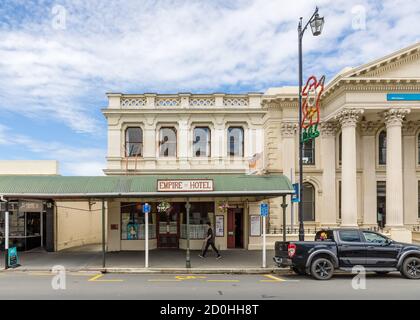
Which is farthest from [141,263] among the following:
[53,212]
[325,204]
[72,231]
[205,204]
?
[325,204]

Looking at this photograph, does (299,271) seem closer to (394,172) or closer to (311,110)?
(311,110)

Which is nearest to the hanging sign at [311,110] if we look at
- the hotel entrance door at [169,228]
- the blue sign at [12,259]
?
the hotel entrance door at [169,228]

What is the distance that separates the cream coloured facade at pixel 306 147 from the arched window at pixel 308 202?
7 cm

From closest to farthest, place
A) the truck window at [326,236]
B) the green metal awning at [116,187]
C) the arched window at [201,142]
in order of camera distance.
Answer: the truck window at [326,236]
the green metal awning at [116,187]
the arched window at [201,142]

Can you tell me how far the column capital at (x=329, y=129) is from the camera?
2850cm

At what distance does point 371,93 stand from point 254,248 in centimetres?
1203

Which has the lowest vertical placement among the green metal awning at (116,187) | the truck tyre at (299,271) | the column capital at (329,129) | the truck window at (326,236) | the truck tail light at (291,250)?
the truck tyre at (299,271)

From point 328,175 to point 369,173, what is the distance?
3.02m

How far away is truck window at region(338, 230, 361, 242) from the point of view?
14.2 meters

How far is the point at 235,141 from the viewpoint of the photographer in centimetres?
2330

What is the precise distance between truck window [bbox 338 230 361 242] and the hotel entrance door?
10.6 metres

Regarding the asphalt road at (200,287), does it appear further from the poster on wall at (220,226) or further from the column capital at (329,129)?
the column capital at (329,129)

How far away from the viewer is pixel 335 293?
11.1 m

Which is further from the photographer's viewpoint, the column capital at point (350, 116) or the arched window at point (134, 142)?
the column capital at point (350, 116)
